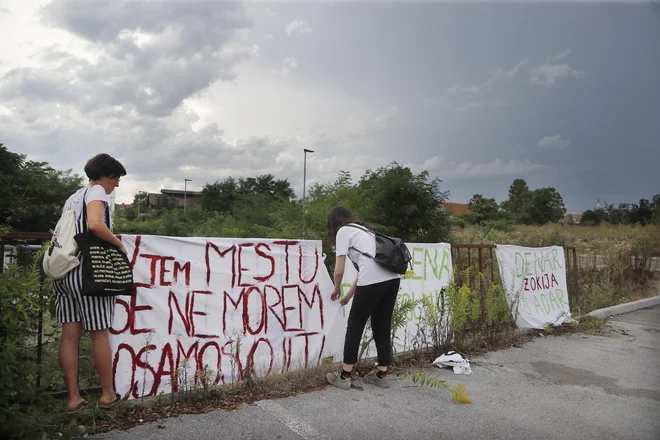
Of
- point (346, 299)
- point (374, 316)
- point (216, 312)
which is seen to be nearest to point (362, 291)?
point (374, 316)

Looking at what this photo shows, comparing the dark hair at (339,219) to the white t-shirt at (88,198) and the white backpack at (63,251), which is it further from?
the white backpack at (63,251)

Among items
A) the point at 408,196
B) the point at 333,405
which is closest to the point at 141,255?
the point at 333,405

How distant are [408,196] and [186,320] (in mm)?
7987

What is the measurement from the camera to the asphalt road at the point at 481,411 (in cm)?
333

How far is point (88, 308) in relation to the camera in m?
3.21

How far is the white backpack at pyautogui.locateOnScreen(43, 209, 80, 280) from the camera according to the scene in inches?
120

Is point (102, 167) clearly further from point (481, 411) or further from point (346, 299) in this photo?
point (481, 411)

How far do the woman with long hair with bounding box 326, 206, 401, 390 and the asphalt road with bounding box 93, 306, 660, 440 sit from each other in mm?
221

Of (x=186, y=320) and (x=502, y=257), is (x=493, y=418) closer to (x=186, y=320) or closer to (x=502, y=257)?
(x=186, y=320)

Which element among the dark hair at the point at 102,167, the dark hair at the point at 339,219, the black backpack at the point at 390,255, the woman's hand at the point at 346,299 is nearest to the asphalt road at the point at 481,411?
the woman's hand at the point at 346,299

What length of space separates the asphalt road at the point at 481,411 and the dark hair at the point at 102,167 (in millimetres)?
1767

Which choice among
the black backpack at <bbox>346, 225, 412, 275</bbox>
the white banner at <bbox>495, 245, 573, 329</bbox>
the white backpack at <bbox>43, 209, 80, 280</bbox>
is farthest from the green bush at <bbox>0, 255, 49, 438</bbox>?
the white banner at <bbox>495, 245, 573, 329</bbox>

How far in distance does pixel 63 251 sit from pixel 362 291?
235 cm

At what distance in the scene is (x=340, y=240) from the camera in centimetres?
429
